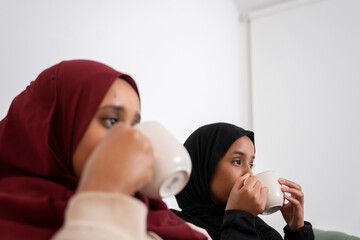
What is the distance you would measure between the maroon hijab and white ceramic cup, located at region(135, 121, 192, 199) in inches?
3.8

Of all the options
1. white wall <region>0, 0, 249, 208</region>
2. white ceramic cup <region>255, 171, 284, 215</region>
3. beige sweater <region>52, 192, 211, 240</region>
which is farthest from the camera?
white ceramic cup <region>255, 171, 284, 215</region>

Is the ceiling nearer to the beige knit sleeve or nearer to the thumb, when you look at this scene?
the thumb

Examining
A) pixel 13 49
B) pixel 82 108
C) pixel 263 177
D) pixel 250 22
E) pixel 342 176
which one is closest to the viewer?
pixel 82 108

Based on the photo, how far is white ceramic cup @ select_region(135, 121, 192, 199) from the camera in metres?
0.67

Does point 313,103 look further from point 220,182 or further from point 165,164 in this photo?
point 165,164

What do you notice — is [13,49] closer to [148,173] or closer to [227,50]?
[148,173]

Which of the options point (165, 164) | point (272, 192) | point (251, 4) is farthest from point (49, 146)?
point (251, 4)

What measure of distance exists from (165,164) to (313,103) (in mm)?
1938

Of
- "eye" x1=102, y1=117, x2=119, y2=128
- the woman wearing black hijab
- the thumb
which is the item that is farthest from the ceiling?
"eye" x1=102, y1=117, x2=119, y2=128

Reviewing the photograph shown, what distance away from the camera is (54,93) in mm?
755

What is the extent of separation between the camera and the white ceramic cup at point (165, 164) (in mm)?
675

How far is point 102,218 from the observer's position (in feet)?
1.61

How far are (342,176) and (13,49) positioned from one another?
1.99 metres

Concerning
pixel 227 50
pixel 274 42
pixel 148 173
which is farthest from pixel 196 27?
pixel 148 173
